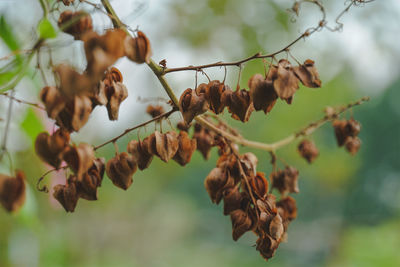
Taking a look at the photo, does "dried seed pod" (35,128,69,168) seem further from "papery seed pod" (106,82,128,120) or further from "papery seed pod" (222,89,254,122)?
"papery seed pod" (222,89,254,122)

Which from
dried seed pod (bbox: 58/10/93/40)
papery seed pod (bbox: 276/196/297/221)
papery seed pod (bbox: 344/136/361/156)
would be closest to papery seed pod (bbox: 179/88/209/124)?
dried seed pod (bbox: 58/10/93/40)

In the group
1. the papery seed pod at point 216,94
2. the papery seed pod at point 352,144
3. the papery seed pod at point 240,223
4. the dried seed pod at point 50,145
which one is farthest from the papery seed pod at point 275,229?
the papery seed pod at point 352,144

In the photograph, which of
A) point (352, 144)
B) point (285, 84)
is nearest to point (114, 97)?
point (285, 84)

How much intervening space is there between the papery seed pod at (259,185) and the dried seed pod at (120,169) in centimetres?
16

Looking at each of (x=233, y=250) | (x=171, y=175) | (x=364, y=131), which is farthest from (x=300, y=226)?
(x=171, y=175)

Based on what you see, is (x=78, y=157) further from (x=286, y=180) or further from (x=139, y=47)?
(x=286, y=180)

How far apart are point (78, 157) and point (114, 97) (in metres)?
0.08

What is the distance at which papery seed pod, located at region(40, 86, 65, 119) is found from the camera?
1.13 ft

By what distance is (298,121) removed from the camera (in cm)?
474

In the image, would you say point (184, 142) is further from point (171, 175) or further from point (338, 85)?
point (171, 175)

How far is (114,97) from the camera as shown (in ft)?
1.42

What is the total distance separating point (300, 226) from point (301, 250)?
50 centimetres

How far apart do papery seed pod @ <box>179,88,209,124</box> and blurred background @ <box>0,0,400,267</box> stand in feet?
1.05

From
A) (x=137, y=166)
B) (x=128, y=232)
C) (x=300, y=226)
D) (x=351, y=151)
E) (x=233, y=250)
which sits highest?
(x=300, y=226)
